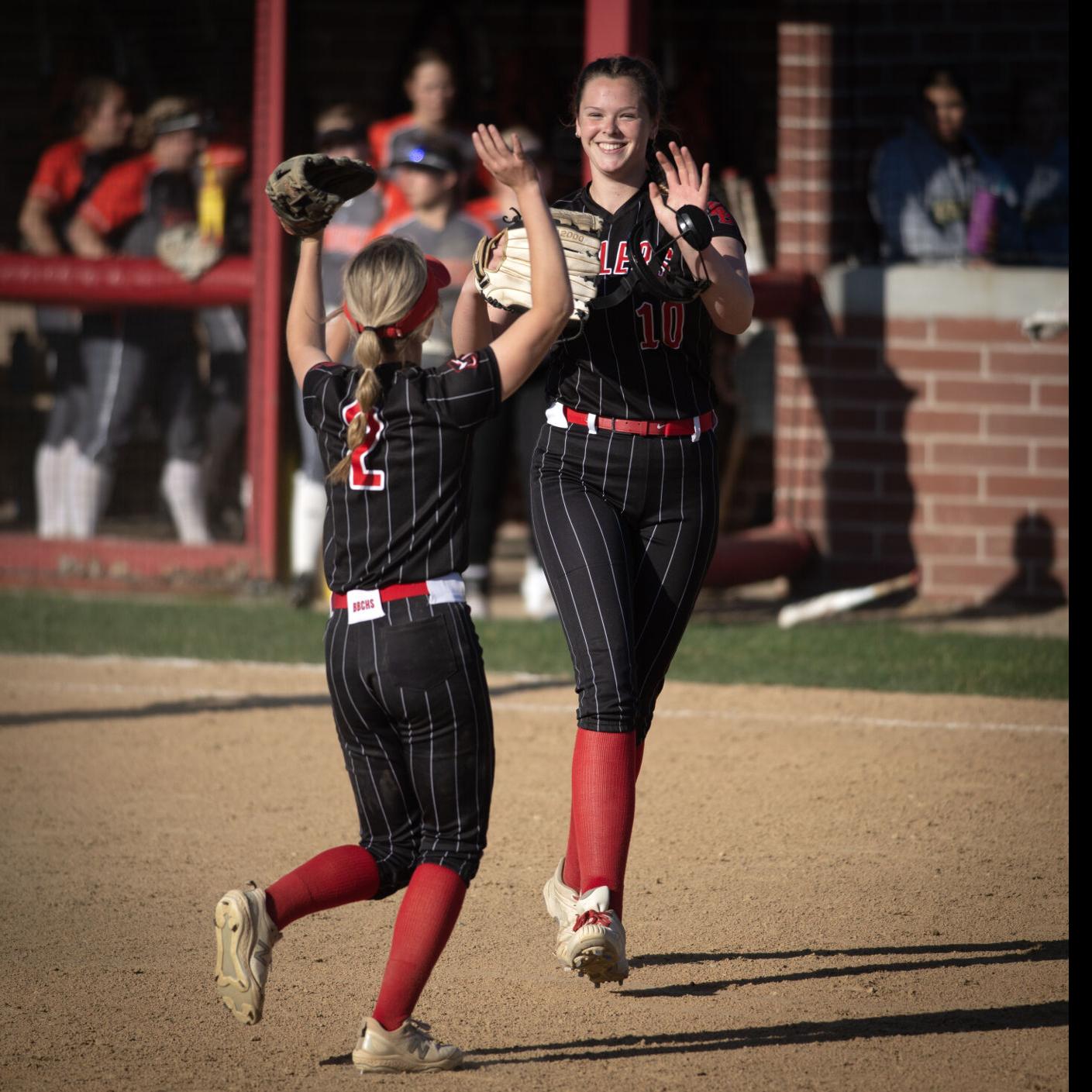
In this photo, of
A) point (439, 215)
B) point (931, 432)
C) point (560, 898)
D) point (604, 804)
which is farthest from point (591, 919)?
point (931, 432)

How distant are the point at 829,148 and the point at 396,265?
285 inches

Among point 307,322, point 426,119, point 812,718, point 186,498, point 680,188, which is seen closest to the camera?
point 307,322

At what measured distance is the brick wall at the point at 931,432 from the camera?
30.6 feet

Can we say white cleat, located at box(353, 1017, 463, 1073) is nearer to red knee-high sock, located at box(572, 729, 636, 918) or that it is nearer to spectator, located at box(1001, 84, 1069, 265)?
red knee-high sock, located at box(572, 729, 636, 918)

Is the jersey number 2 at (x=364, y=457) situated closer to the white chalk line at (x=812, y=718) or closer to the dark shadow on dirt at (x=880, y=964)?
the dark shadow on dirt at (x=880, y=964)

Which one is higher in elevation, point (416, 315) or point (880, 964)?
point (416, 315)

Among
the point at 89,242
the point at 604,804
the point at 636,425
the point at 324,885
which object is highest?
the point at 89,242

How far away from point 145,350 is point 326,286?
1.30 metres

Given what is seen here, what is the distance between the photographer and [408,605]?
10.3 ft

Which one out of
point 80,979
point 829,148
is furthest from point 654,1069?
point 829,148

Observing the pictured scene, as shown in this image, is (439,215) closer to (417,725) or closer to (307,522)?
(307,522)

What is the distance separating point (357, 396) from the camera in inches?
122

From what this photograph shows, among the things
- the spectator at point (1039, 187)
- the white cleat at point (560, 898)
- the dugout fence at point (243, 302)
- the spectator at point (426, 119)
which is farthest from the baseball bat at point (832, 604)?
the white cleat at point (560, 898)

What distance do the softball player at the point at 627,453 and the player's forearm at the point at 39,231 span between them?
655 cm
